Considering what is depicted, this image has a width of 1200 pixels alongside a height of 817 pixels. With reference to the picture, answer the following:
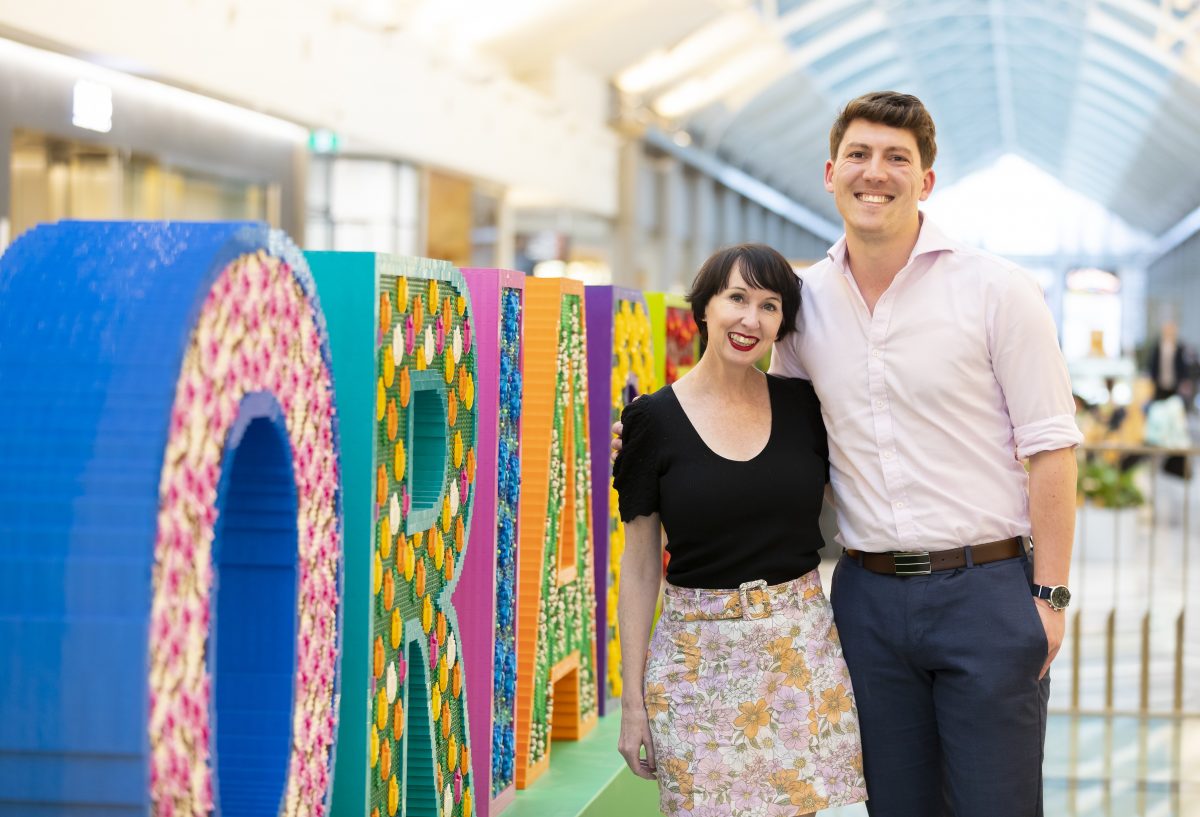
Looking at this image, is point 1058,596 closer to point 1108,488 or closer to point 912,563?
point 912,563

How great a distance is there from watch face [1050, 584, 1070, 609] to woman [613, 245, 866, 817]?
432mm

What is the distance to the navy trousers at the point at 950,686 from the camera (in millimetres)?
2889

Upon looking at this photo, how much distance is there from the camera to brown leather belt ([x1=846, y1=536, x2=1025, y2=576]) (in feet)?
9.60

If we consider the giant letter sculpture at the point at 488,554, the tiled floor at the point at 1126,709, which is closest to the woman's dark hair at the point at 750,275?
the giant letter sculpture at the point at 488,554

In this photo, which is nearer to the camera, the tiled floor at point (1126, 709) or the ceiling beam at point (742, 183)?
the tiled floor at point (1126, 709)

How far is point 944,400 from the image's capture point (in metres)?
2.94

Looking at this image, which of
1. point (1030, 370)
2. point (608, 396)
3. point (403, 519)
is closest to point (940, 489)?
point (1030, 370)

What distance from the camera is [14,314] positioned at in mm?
1961

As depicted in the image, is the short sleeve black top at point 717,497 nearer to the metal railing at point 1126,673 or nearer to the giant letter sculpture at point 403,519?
the giant letter sculpture at point 403,519

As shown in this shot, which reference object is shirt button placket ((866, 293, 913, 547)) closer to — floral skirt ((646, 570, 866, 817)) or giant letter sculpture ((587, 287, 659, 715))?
floral skirt ((646, 570, 866, 817))

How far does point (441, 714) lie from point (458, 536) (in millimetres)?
402

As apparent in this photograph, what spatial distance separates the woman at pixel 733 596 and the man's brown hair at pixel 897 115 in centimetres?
33

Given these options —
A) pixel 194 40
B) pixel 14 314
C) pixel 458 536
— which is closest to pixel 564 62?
pixel 194 40

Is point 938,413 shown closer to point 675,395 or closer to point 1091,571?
point 675,395
